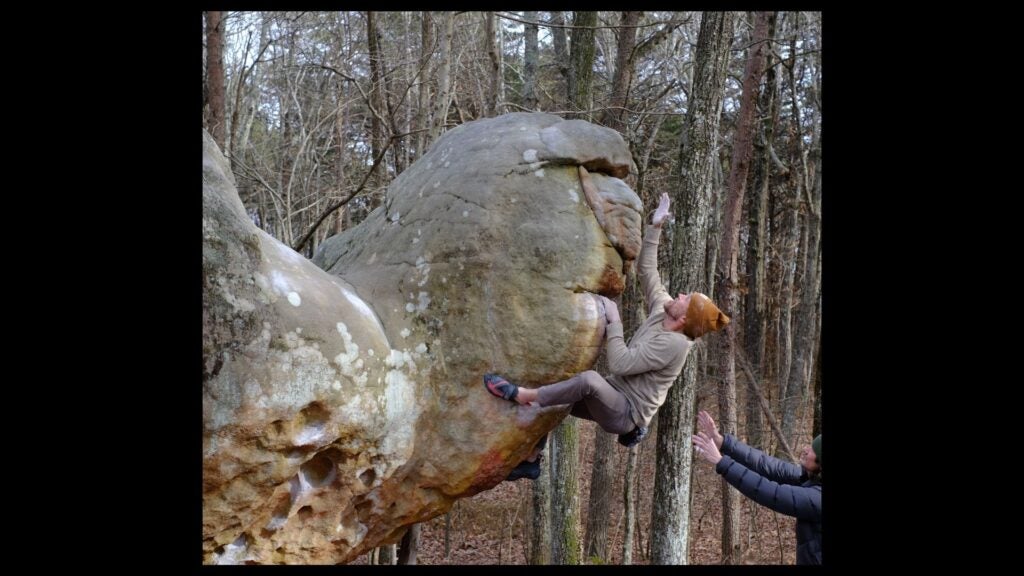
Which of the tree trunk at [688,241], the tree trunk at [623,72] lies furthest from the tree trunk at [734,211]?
the tree trunk at [623,72]

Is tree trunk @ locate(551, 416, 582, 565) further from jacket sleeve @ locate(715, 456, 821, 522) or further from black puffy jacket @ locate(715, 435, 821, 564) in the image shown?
jacket sleeve @ locate(715, 456, 821, 522)

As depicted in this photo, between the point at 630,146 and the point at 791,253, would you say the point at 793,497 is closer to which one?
the point at 630,146

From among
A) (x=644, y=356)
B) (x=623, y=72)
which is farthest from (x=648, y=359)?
(x=623, y=72)

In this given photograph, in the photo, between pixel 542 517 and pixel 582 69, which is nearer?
pixel 582 69

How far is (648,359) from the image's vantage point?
481 centimetres

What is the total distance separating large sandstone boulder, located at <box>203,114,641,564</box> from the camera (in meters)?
4.00

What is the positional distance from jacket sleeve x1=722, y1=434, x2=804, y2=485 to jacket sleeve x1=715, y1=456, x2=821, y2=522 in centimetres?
47

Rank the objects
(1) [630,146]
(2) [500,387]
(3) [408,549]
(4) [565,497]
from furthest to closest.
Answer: (1) [630,146]
(4) [565,497]
(3) [408,549]
(2) [500,387]

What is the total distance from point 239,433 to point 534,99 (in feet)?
20.5

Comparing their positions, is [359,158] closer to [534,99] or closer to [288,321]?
[534,99]

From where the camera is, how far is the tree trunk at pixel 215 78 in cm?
725

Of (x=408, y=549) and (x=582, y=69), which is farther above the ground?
(x=582, y=69)

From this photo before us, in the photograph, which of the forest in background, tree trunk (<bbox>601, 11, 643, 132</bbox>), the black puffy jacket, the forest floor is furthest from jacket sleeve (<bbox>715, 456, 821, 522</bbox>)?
the forest floor

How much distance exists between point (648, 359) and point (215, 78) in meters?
5.37
